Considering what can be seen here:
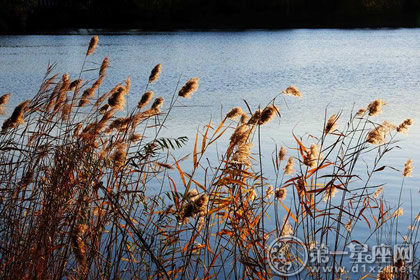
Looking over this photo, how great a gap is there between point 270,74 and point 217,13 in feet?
136

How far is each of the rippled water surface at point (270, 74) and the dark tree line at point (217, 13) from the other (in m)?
19.0

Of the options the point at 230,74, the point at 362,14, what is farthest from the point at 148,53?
the point at 362,14

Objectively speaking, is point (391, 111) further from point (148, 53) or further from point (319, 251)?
point (148, 53)

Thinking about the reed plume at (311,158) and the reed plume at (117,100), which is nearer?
the reed plume at (311,158)

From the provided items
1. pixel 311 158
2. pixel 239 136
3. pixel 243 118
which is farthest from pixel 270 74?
pixel 239 136

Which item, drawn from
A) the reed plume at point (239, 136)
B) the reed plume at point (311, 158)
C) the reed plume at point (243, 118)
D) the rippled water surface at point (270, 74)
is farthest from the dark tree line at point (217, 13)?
the reed plume at point (239, 136)

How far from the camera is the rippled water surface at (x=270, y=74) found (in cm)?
1137

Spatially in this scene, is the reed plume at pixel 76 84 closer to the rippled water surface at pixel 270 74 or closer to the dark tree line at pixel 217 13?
the rippled water surface at pixel 270 74

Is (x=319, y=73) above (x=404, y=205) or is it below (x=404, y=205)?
above

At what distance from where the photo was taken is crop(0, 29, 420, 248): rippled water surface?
11.4 metres

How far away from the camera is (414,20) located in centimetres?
5378

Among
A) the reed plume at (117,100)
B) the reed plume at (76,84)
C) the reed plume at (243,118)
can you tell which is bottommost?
the reed plume at (117,100)

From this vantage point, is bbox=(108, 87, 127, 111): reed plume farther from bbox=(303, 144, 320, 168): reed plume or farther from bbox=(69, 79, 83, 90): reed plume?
bbox=(303, 144, 320, 168): reed plume

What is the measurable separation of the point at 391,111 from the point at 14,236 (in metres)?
11.0
